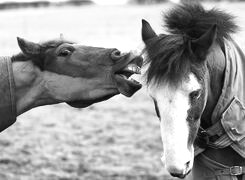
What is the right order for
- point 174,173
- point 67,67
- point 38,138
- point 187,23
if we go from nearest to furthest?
point 174,173
point 187,23
point 67,67
point 38,138

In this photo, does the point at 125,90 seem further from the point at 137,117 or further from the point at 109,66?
the point at 137,117

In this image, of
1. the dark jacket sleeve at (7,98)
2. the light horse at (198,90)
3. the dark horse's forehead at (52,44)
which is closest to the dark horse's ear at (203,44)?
the light horse at (198,90)

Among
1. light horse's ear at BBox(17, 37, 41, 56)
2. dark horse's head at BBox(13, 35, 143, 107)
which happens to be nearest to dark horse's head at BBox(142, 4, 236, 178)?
dark horse's head at BBox(13, 35, 143, 107)

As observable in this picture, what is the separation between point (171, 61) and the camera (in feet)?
11.1

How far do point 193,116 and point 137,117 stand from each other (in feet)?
20.9

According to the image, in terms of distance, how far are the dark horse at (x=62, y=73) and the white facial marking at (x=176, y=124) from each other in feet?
2.09

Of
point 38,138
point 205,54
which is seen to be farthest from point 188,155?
point 38,138

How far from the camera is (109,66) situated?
12.7ft

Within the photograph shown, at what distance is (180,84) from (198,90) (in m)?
0.13

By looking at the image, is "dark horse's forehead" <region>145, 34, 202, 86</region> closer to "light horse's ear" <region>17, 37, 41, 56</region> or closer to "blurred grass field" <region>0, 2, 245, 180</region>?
"blurred grass field" <region>0, 2, 245, 180</region>

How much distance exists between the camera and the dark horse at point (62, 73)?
154 inches

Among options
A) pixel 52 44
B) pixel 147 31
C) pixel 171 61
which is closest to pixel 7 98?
pixel 52 44

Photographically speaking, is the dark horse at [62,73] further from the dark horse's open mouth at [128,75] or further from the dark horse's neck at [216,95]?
the dark horse's neck at [216,95]

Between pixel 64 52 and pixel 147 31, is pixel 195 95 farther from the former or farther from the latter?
pixel 64 52
